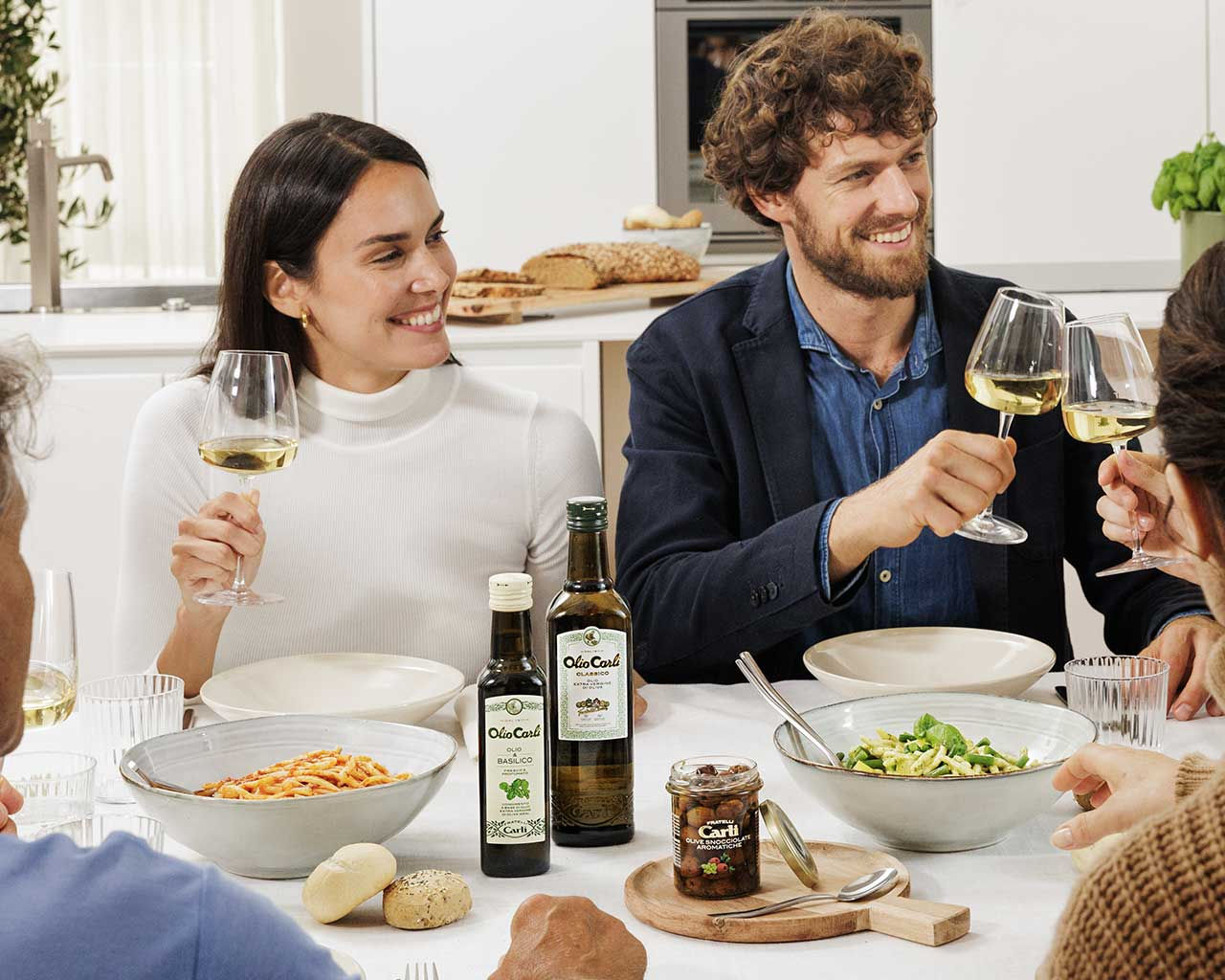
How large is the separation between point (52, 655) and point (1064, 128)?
3.62m

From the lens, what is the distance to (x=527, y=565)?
6.61 feet

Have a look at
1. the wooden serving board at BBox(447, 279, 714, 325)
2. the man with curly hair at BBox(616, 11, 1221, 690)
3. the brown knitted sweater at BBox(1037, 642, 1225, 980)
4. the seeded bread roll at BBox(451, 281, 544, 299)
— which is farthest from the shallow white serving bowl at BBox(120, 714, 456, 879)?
the seeded bread roll at BBox(451, 281, 544, 299)

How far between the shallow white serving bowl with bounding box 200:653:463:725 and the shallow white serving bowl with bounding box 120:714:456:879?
0.20 m

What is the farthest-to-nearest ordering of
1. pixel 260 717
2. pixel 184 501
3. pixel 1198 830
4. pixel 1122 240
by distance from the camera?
1. pixel 1122 240
2. pixel 184 501
3. pixel 260 717
4. pixel 1198 830

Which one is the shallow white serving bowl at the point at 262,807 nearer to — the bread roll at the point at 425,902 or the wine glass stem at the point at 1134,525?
the bread roll at the point at 425,902

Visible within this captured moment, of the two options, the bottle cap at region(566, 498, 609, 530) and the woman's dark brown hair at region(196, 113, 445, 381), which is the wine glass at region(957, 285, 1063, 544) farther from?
the woman's dark brown hair at region(196, 113, 445, 381)

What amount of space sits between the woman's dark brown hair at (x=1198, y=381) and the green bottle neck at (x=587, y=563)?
469mm

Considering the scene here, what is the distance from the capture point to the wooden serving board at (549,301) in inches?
125

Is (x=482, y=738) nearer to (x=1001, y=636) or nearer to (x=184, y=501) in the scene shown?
(x=1001, y=636)

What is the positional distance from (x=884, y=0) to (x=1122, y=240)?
0.98m

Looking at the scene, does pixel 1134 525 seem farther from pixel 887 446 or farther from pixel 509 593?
pixel 509 593

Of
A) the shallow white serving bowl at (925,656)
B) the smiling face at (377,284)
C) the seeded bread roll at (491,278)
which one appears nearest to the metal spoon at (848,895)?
the shallow white serving bowl at (925,656)

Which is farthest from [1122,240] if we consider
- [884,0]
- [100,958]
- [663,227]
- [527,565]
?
[100,958]

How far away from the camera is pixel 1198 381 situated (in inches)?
34.4
